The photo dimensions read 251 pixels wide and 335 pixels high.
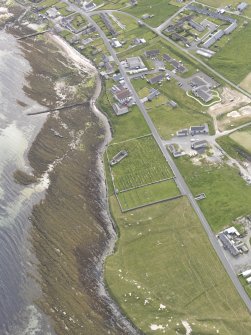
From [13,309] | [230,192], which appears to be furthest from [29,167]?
[230,192]

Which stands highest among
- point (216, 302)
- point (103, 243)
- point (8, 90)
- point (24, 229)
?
point (8, 90)

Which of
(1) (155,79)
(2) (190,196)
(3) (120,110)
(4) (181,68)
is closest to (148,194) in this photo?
(2) (190,196)

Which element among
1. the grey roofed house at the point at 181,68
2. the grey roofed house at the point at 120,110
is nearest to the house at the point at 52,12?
the grey roofed house at the point at 181,68

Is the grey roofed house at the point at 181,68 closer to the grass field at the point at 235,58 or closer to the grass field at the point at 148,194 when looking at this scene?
the grass field at the point at 235,58

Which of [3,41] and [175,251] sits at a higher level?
[3,41]

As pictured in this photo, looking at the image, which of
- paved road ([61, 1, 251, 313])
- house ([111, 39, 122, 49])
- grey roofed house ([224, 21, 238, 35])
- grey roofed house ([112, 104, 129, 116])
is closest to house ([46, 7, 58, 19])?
house ([111, 39, 122, 49])

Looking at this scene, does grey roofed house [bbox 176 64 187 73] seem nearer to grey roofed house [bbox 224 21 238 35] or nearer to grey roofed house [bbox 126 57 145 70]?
grey roofed house [bbox 126 57 145 70]

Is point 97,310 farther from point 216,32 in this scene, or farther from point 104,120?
point 216,32
